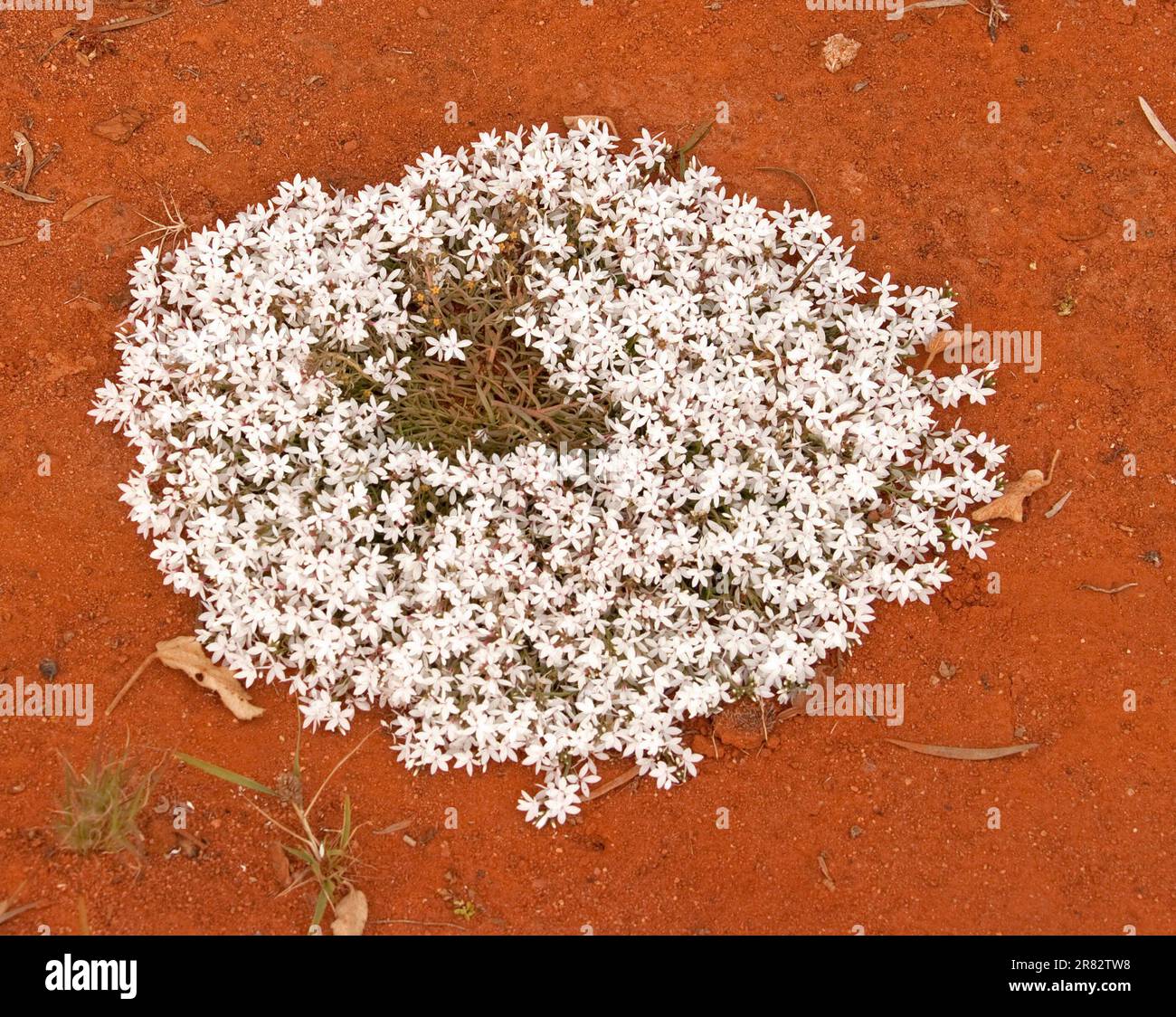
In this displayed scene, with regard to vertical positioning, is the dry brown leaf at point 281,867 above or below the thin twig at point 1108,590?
below

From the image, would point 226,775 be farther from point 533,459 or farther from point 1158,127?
point 1158,127

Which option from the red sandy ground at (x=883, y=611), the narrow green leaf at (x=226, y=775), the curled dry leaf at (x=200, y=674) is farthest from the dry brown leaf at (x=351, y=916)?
the curled dry leaf at (x=200, y=674)

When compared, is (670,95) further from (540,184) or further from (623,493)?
(623,493)

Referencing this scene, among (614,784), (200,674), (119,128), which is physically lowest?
(614,784)

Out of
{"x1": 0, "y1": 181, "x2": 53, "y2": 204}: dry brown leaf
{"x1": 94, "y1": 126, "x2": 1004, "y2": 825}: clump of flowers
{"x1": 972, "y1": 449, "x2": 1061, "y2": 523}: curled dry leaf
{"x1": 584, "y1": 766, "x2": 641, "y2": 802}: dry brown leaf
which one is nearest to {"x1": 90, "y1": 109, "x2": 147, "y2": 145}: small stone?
{"x1": 0, "y1": 181, "x2": 53, "y2": 204}: dry brown leaf

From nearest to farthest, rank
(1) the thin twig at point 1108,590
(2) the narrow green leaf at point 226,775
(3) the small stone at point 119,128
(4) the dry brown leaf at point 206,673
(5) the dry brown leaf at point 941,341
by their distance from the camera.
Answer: (2) the narrow green leaf at point 226,775
(4) the dry brown leaf at point 206,673
(1) the thin twig at point 1108,590
(5) the dry brown leaf at point 941,341
(3) the small stone at point 119,128

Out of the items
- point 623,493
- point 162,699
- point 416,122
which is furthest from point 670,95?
point 162,699

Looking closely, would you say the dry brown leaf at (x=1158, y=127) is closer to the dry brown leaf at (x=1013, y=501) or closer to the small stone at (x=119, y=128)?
the dry brown leaf at (x=1013, y=501)

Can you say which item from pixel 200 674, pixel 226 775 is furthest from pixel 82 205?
pixel 226 775
